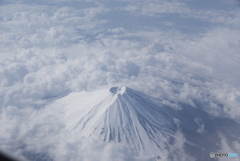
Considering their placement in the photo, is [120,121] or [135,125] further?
[135,125]

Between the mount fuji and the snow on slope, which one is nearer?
the snow on slope

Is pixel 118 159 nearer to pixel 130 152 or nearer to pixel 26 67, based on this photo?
pixel 130 152

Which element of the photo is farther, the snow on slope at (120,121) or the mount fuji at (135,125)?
the mount fuji at (135,125)

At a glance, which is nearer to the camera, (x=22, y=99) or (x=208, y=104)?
(x=22, y=99)

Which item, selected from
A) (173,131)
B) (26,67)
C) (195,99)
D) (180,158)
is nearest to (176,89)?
(195,99)

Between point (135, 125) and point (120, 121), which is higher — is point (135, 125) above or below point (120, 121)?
below
